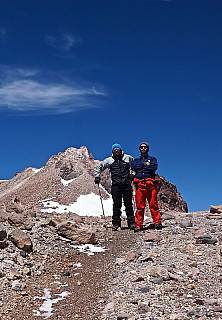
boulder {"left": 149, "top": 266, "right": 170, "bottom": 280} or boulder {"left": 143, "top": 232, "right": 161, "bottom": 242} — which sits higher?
boulder {"left": 143, "top": 232, "right": 161, "bottom": 242}

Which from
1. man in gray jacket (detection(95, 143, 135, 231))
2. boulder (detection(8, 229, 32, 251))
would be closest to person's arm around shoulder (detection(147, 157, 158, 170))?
man in gray jacket (detection(95, 143, 135, 231))

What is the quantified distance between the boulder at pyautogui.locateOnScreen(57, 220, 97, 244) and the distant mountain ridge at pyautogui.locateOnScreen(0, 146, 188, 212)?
44.8 ft

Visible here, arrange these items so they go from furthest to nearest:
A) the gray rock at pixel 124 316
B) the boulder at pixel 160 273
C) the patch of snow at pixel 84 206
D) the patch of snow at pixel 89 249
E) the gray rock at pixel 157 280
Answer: the patch of snow at pixel 84 206, the patch of snow at pixel 89 249, the boulder at pixel 160 273, the gray rock at pixel 157 280, the gray rock at pixel 124 316

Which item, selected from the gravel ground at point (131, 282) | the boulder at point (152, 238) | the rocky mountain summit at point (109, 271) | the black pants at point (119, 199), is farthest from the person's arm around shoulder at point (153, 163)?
the boulder at point (152, 238)

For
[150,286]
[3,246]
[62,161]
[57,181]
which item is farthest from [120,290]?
[62,161]

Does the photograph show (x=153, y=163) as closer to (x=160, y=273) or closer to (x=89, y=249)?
(x=89, y=249)

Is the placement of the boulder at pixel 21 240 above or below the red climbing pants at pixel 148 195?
below

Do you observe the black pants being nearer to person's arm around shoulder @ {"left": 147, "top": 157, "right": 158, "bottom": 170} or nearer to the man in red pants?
the man in red pants

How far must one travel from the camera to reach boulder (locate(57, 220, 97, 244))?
36.3 feet

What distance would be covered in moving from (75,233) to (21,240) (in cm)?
224

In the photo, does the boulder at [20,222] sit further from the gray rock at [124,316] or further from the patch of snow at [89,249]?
the gray rock at [124,316]

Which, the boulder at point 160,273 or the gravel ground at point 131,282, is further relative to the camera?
the boulder at point 160,273

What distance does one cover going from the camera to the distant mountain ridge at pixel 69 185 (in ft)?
87.2

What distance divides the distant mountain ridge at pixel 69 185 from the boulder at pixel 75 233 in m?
13.6
